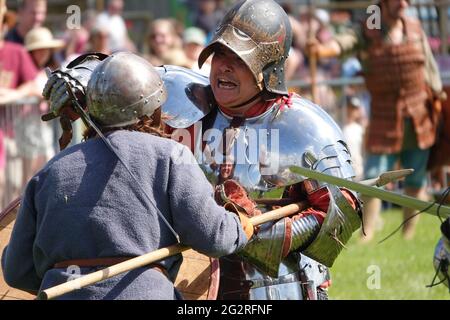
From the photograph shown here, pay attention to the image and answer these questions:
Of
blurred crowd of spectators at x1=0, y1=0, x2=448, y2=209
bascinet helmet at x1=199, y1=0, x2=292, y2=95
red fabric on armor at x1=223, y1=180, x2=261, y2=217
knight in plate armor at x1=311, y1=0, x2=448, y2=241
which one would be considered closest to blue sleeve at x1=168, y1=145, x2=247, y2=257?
red fabric on armor at x1=223, y1=180, x2=261, y2=217

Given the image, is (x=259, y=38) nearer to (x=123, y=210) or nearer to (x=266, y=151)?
(x=266, y=151)

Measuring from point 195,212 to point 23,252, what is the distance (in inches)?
25.8

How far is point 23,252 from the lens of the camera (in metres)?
4.61

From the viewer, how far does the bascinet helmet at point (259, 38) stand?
5.44 metres

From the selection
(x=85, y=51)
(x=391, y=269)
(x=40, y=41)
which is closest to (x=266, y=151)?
(x=391, y=269)

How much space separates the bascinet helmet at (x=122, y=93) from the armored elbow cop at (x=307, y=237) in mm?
889

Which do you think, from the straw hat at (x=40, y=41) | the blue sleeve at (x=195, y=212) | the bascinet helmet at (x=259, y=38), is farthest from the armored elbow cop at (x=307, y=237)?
the straw hat at (x=40, y=41)

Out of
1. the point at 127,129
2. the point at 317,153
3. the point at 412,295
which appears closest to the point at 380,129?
the point at 412,295

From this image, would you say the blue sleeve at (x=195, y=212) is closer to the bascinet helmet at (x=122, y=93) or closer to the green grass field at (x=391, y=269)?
the bascinet helmet at (x=122, y=93)

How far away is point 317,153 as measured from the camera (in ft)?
17.7

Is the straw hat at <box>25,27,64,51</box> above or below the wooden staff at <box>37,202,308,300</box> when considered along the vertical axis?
above

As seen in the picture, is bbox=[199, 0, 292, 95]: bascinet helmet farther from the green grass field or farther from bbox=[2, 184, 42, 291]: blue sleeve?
the green grass field

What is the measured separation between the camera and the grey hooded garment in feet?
14.5

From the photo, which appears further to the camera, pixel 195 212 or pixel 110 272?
pixel 195 212
